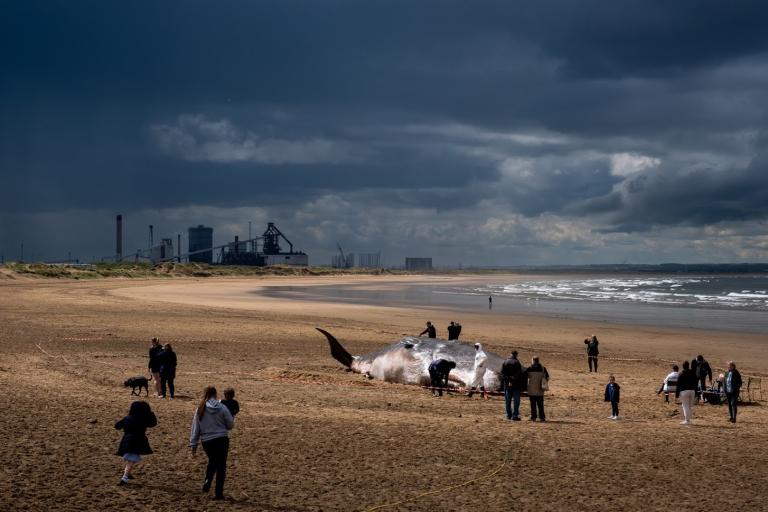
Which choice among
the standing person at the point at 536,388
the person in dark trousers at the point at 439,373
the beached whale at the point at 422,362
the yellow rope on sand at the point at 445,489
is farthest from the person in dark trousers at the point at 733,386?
the person in dark trousers at the point at 439,373

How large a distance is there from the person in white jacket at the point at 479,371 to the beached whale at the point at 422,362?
98mm

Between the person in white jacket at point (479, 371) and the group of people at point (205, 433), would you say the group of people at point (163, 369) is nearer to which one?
the group of people at point (205, 433)

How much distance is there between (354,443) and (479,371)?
24.0 ft

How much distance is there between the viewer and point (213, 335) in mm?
33750

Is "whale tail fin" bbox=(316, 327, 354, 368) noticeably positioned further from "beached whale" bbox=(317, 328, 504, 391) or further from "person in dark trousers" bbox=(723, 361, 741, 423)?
"person in dark trousers" bbox=(723, 361, 741, 423)

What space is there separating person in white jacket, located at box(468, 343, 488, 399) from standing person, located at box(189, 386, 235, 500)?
10626mm

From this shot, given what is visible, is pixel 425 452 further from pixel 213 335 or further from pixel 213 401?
pixel 213 335

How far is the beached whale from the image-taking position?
20625mm

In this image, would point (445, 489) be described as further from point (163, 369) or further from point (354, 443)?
point (163, 369)

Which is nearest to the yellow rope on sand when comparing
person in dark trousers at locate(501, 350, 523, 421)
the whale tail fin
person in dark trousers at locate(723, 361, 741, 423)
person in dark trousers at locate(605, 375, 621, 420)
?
person in dark trousers at locate(501, 350, 523, 421)

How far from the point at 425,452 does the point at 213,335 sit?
22001 millimetres

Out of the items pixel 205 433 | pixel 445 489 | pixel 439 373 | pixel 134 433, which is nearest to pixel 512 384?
pixel 439 373

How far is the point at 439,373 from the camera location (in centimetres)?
2053

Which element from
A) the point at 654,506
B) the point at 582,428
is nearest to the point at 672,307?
the point at 582,428
